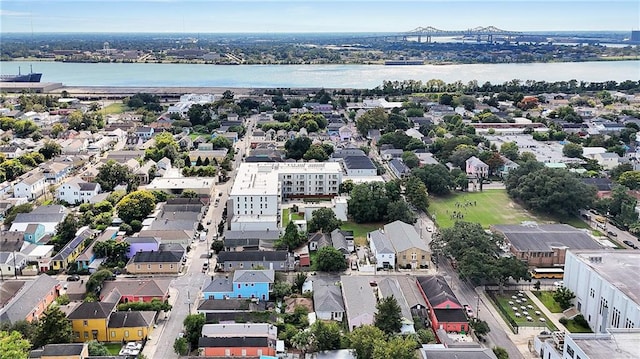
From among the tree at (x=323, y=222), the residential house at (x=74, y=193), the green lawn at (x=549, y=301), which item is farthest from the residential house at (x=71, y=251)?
the green lawn at (x=549, y=301)

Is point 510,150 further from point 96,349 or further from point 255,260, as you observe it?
point 96,349

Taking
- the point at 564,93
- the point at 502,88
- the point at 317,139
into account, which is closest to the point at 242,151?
the point at 317,139

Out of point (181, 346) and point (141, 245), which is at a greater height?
point (141, 245)

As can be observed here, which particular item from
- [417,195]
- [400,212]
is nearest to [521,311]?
[400,212]

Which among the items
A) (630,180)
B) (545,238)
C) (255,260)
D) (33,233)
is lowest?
(255,260)

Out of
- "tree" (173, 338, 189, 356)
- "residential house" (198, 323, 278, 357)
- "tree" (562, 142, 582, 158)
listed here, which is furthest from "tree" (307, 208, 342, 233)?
"tree" (562, 142, 582, 158)

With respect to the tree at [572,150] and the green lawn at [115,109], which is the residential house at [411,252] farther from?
the green lawn at [115,109]
